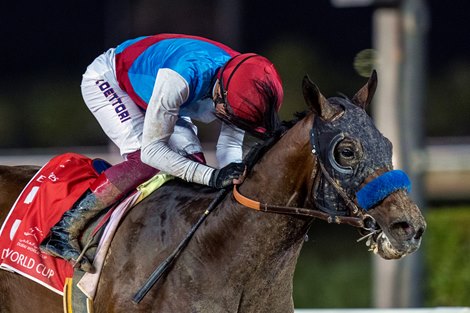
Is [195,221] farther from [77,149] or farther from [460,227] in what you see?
[77,149]

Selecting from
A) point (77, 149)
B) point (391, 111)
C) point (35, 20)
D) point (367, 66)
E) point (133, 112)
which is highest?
point (133, 112)

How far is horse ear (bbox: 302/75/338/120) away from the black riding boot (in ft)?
2.87

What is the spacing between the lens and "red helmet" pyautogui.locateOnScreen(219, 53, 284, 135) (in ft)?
12.8

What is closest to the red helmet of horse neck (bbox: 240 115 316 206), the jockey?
the jockey

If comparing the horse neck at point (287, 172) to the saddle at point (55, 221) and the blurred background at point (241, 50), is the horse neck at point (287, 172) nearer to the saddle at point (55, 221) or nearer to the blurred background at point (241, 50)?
the saddle at point (55, 221)

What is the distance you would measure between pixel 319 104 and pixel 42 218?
1259 mm

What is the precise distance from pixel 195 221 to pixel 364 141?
72 cm

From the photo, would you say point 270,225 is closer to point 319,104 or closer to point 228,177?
point 228,177

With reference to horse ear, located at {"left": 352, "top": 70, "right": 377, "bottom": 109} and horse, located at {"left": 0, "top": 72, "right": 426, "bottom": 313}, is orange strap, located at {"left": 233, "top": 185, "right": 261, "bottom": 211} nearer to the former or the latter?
horse, located at {"left": 0, "top": 72, "right": 426, "bottom": 313}

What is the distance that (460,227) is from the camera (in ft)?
24.3

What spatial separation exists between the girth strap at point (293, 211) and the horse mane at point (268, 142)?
11cm

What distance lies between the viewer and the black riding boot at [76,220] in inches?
161

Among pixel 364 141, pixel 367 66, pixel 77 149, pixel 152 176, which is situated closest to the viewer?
pixel 364 141

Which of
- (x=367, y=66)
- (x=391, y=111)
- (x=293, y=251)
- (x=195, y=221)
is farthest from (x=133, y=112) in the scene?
(x=391, y=111)
